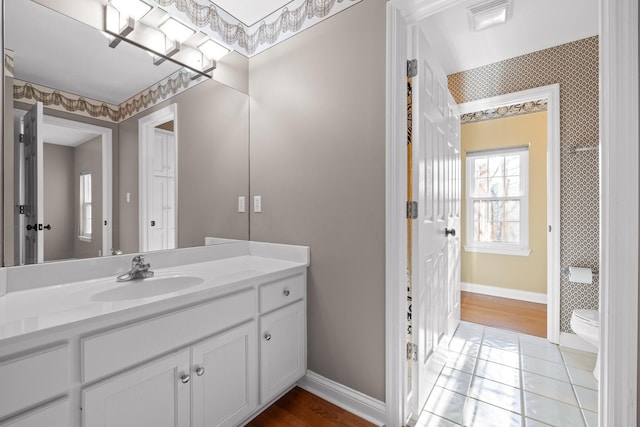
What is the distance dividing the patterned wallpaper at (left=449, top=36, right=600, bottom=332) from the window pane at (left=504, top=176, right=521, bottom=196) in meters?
1.34

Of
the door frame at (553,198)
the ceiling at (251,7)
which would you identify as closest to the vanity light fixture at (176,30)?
the ceiling at (251,7)

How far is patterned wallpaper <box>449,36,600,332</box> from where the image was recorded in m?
2.25

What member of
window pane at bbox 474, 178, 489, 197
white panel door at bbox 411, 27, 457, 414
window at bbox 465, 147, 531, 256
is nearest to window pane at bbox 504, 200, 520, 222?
window at bbox 465, 147, 531, 256

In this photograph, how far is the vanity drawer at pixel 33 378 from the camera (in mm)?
753

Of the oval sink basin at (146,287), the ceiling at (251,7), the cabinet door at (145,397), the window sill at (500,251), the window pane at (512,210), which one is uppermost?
the ceiling at (251,7)

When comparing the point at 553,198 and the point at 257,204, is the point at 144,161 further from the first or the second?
the point at 553,198

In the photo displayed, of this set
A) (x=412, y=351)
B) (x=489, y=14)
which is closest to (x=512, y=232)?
(x=489, y=14)

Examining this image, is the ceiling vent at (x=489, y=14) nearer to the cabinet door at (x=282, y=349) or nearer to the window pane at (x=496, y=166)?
the window pane at (x=496, y=166)

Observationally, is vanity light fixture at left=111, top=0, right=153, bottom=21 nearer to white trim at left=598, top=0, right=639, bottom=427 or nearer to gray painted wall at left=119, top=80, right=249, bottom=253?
gray painted wall at left=119, top=80, right=249, bottom=253

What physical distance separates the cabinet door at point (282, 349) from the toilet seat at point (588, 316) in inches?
76.5

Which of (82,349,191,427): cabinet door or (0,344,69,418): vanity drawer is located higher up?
(0,344,69,418): vanity drawer

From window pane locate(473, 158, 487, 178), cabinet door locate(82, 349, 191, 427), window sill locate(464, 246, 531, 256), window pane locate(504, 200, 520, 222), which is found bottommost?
cabinet door locate(82, 349, 191, 427)

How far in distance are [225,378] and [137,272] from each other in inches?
26.2

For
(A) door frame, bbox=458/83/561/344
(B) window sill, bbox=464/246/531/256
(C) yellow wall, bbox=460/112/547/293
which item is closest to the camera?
(A) door frame, bbox=458/83/561/344
